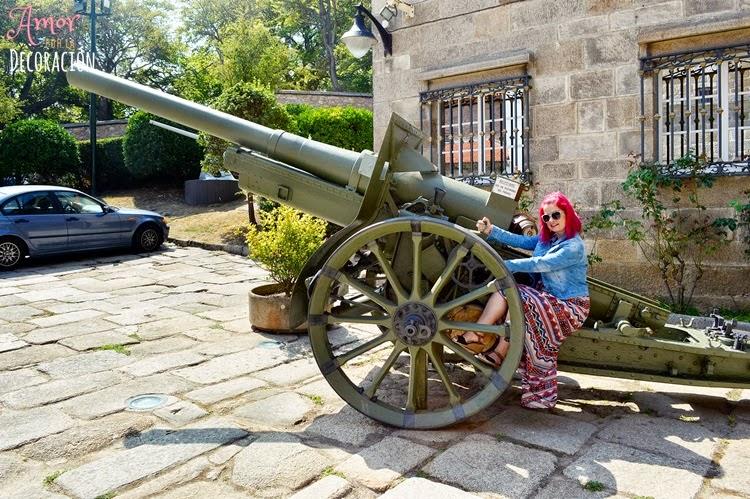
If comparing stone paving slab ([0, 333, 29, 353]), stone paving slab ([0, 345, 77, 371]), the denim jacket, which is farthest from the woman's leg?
stone paving slab ([0, 333, 29, 353])

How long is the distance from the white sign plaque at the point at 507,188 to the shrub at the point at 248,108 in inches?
348

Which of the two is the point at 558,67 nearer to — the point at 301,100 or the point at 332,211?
the point at 332,211

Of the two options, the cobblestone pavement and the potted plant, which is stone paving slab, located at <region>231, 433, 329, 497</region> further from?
the potted plant

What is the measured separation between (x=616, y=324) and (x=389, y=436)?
1610 mm

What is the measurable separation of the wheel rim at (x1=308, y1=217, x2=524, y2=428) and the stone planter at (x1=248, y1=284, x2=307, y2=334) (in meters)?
2.21

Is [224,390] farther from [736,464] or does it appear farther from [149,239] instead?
[149,239]

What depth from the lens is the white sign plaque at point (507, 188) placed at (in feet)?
13.7

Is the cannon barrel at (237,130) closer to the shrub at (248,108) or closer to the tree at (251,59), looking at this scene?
the shrub at (248,108)

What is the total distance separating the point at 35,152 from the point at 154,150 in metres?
3.57

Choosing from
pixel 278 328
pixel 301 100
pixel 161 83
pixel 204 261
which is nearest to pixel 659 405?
pixel 278 328

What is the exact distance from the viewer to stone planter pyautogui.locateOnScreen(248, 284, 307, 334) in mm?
6172

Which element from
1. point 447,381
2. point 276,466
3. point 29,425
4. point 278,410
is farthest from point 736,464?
point 29,425

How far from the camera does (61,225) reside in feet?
37.4

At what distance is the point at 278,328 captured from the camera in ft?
20.4
